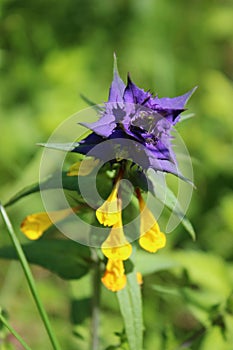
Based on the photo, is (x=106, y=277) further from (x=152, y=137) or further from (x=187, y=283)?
(x=187, y=283)

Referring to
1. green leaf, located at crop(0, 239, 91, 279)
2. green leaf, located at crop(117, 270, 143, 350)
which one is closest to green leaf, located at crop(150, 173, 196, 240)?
green leaf, located at crop(117, 270, 143, 350)

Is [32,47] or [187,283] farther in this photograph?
[32,47]

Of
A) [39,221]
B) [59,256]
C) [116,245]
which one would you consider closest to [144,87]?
[59,256]

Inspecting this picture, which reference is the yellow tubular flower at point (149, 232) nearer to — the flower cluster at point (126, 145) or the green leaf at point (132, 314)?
the flower cluster at point (126, 145)

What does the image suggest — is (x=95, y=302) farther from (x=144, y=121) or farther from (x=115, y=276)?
(x=144, y=121)

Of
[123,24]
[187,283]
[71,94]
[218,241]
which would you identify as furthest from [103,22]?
[187,283]

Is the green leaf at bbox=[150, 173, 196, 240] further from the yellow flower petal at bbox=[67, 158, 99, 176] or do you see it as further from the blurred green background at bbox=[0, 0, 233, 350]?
the blurred green background at bbox=[0, 0, 233, 350]

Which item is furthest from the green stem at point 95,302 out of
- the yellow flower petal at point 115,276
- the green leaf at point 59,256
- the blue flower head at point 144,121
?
the blue flower head at point 144,121
